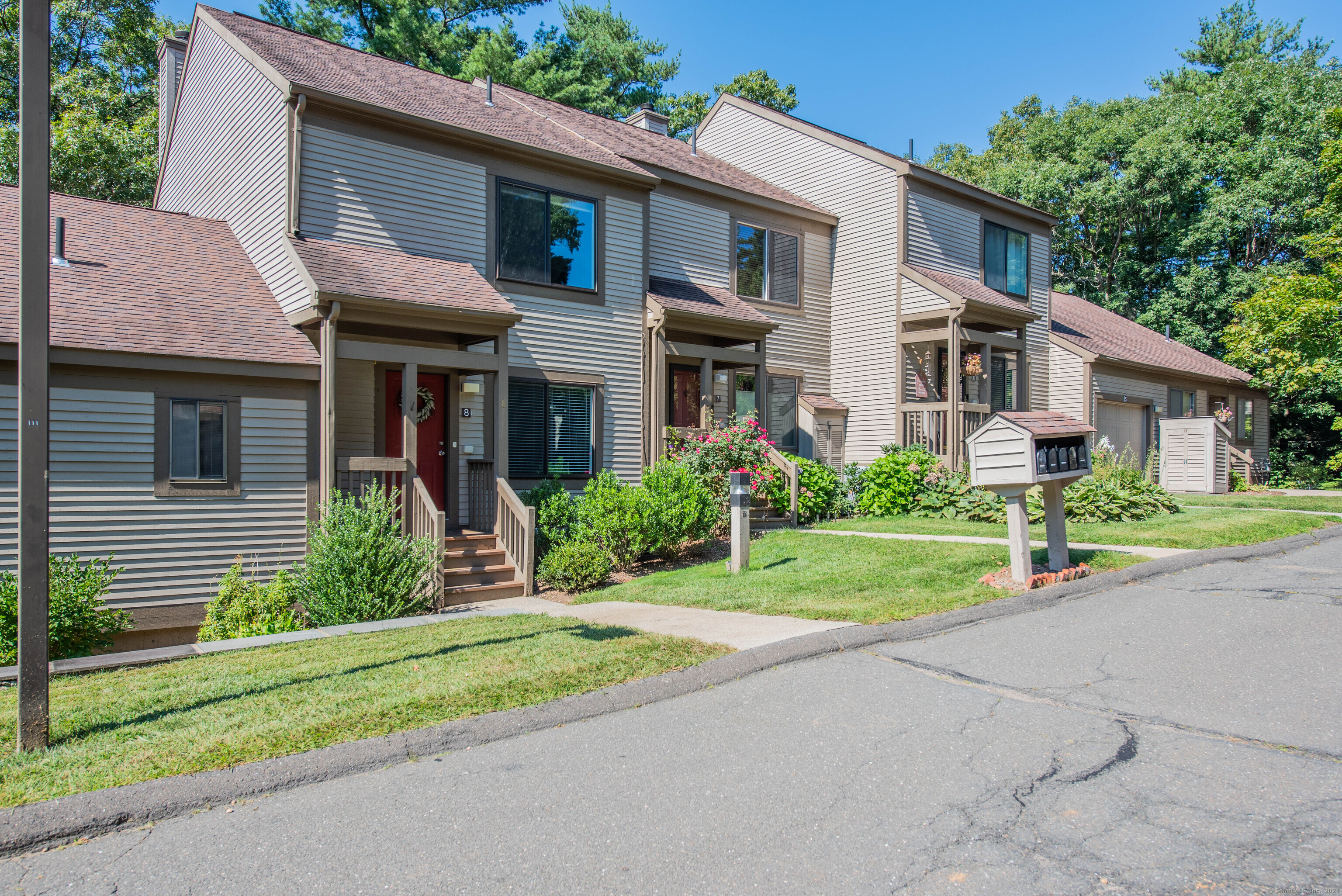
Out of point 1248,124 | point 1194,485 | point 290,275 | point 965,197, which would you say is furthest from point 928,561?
point 1248,124

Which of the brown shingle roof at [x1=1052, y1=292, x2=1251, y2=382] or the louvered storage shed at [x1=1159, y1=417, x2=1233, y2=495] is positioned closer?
the louvered storage shed at [x1=1159, y1=417, x2=1233, y2=495]

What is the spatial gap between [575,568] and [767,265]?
951 cm

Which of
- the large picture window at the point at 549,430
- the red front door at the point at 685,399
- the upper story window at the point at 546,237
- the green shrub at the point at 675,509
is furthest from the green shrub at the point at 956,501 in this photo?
the upper story window at the point at 546,237

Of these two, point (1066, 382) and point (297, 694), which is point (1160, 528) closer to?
point (1066, 382)

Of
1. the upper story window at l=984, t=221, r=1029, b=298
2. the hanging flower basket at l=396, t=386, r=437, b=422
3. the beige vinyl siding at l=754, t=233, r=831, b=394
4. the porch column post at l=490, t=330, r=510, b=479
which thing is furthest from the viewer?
the upper story window at l=984, t=221, r=1029, b=298

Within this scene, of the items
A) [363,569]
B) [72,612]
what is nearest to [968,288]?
[363,569]

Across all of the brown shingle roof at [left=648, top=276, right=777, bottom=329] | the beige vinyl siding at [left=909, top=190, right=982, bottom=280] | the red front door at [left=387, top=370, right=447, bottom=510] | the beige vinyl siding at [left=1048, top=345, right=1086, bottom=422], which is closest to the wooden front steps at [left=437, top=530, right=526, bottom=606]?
the red front door at [left=387, top=370, right=447, bottom=510]

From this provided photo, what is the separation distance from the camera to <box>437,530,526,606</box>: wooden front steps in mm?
10531

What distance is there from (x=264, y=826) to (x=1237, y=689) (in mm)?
5476

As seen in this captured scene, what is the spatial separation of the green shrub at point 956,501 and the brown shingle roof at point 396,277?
832 cm

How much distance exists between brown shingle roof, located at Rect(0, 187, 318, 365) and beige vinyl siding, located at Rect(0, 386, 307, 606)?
2.18ft

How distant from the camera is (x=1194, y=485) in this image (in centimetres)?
2147

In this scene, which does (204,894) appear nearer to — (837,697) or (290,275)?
(837,697)

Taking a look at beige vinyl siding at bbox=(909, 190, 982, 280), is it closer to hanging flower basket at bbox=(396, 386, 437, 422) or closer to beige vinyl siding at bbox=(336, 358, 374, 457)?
hanging flower basket at bbox=(396, 386, 437, 422)
